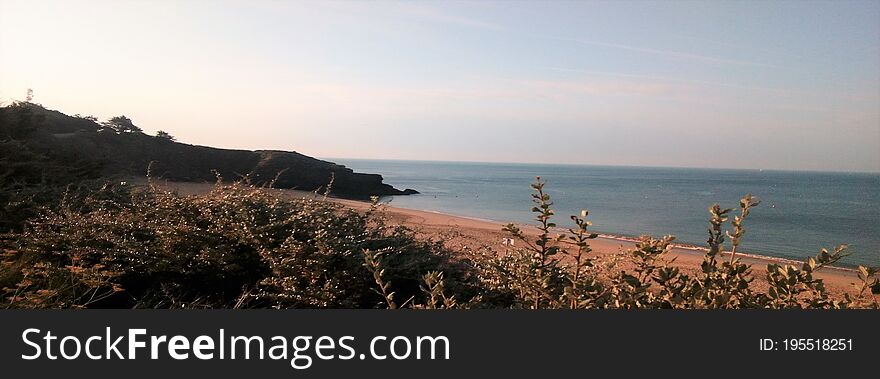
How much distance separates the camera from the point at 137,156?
24.2m

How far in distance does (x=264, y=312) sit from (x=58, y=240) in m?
3.66

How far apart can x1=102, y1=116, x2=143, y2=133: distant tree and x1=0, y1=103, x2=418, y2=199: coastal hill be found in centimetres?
5

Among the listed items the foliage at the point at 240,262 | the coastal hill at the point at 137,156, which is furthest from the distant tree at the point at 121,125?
the foliage at the point at 240,262

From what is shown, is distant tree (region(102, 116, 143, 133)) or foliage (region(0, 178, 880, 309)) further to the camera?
distant tree (region(102, 116, 143, 133))

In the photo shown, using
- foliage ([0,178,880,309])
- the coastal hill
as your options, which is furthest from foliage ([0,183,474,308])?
the coastal hill

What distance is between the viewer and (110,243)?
15.9 feet

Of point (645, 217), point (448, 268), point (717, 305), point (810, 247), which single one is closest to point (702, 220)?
point (645, 217)

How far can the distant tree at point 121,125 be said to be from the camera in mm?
25217

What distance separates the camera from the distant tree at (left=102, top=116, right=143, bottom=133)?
82.7 ft

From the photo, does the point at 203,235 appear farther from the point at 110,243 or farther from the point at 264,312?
the point at 264,312

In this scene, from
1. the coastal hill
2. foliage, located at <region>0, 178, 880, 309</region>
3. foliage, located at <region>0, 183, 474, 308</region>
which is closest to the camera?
foliage, located at <region>0, 178, 880, 309</region>

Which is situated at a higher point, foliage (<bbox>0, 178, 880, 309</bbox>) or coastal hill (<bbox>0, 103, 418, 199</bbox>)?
coastal hill (<bbox>0, 103, 418, 199</bbox>)

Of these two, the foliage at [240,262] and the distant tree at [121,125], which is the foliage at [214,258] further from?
the distant tree at [121,125]

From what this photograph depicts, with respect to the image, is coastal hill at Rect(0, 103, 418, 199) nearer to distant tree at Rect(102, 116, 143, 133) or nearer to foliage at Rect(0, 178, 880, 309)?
distant tree at Rect(102, 116, 143, 133)
